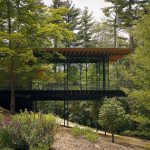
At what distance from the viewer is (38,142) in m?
11.8

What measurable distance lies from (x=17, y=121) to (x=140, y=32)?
9.10 m

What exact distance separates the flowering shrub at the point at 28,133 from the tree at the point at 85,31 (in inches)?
1783

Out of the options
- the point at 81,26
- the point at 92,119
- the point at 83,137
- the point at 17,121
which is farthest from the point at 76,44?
the point at 17,121

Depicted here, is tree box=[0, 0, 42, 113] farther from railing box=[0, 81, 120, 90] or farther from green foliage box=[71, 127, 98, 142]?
railing box=[0, 81, 120, 90]

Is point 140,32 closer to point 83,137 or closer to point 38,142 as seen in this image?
point 83,137

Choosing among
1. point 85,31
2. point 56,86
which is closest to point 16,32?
point 56,86

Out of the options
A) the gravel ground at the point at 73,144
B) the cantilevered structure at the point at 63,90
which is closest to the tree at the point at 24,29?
the cantilevered structure at the point at 63,90

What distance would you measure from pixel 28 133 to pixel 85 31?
48.1 m

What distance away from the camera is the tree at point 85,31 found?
58.0 m

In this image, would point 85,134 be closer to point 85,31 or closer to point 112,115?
point 112,115

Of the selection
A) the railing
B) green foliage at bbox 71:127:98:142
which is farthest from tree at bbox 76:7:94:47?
green foliage at bbox 71:127:98:142

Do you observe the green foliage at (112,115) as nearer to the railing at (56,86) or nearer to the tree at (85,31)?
the railing at (56,86)

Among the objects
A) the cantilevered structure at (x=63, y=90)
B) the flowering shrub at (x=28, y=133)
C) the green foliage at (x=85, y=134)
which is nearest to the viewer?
the flowering shrub at (x=28, y=133)

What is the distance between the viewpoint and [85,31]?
58969 mm
